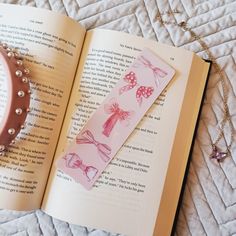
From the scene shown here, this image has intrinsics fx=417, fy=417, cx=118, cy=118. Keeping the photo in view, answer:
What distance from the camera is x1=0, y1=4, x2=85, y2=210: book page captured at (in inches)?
22.3

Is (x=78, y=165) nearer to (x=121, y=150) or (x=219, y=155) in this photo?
(x=121, y=150)

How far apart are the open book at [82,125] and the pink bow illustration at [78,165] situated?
2 centimetres

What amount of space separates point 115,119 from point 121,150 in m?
0.04

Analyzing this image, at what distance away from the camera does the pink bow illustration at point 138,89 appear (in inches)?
23.0

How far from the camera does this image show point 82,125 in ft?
1.91

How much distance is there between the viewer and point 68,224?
0.60 m

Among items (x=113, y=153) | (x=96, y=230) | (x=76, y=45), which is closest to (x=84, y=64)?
(x=76, y=45)

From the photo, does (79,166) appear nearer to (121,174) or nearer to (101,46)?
(121,174)

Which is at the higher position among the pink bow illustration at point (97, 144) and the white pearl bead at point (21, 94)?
the white pearl bead at point (21, 94)

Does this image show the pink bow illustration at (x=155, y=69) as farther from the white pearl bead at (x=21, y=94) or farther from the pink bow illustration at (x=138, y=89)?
the white pearl bead at (x=21, y=94)

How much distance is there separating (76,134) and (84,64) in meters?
0.10

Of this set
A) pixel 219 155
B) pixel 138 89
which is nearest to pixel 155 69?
pixel 138 89

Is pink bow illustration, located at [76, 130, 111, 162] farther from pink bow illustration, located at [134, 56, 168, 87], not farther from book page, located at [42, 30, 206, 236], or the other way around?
pink bow illustration, located at [134, 56, 168, 87]

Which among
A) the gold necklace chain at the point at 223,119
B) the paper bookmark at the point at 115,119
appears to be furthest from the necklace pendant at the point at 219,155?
the paper bookmark at the point at 115,119
